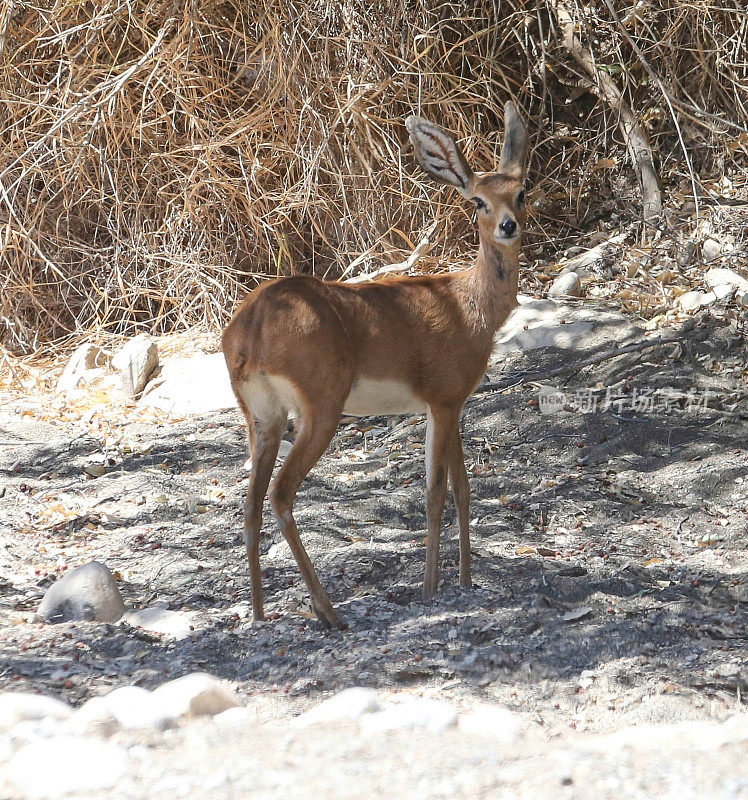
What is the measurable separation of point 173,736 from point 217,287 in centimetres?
581

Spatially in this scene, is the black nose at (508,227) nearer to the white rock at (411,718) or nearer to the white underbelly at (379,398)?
the white underbelly at (379,398)

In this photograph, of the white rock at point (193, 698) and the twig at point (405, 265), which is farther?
the twig at point (405, 265)

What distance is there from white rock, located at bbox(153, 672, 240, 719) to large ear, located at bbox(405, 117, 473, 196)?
2467 millimetres

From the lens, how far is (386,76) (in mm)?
7699

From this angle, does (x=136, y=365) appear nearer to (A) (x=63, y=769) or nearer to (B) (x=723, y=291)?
(B) (x=723, y=291)

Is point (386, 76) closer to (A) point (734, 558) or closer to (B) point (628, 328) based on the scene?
(B) point (628, 328)

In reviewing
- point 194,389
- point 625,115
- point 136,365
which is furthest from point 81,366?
point 625,115

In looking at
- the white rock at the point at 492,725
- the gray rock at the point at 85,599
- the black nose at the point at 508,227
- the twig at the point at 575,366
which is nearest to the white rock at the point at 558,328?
the twig at the point at 575,366

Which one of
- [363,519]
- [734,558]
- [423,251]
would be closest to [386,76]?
[423,251]

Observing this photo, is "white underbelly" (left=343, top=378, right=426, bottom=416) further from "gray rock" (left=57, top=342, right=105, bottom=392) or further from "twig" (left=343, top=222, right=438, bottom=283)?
"gray rock" (left=57, top=342, right=105, bottom=392)

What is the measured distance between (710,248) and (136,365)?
13.5ft

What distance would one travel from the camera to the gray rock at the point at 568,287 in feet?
23.6

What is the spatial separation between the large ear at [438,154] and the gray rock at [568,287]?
2880 millimetres

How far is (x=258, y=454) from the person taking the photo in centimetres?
398
